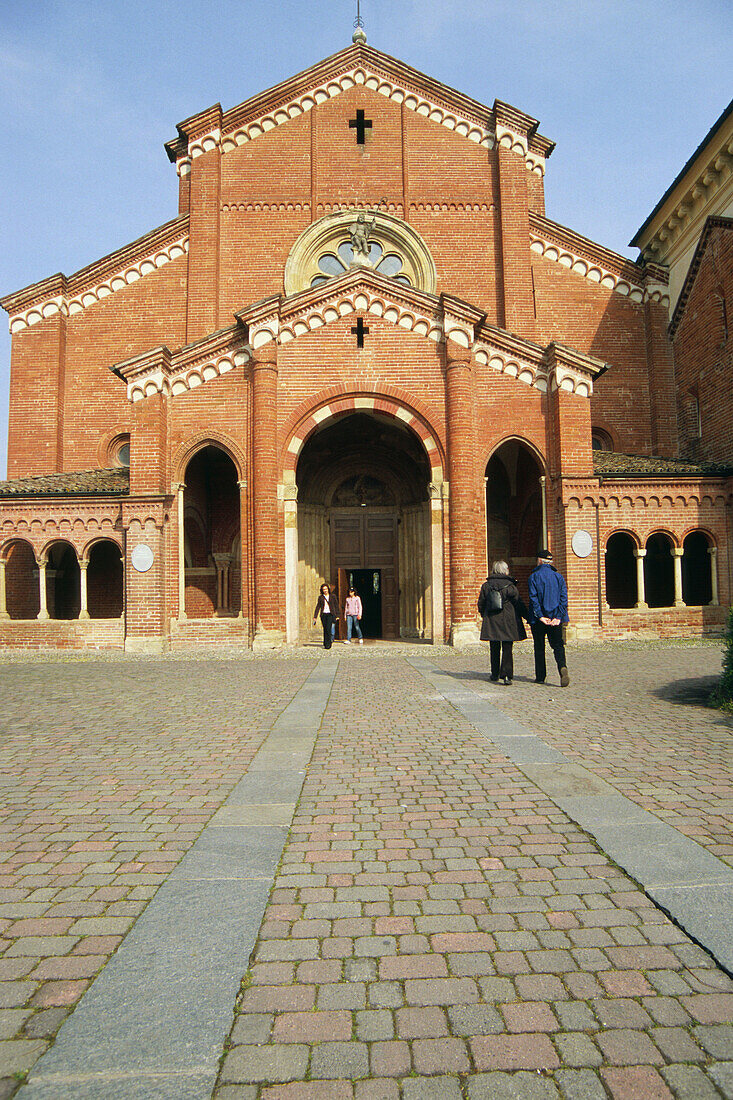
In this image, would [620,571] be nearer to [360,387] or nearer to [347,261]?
[360,387]

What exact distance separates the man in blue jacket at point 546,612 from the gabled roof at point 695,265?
12.9 metres

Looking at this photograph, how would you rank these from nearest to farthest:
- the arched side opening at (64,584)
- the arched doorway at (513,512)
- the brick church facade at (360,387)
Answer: the brick church facade at (360,387) < the arched side opening at (64,584) < the arched doorway at (513,512)

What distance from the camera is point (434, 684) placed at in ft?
32.1

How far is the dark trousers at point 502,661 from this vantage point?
9.62m

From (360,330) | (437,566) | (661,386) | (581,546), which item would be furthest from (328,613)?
(661,386)

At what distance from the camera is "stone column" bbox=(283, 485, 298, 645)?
53.3 ft

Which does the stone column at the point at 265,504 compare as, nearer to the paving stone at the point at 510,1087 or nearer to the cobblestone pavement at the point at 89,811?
the cobblestone pavement at the point at 89,811

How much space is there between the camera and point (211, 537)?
65.8 ft

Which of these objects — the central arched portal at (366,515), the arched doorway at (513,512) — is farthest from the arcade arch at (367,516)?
the arched doorway at (513,512)

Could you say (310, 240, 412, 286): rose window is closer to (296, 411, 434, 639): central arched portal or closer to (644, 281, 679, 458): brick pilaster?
(296, 411, 434, 639): central arched portal

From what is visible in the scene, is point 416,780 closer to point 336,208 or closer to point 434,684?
point 434,684

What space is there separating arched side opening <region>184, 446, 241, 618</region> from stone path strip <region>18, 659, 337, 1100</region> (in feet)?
52.7

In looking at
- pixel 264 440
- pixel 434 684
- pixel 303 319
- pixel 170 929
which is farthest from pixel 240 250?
pixel 170 929

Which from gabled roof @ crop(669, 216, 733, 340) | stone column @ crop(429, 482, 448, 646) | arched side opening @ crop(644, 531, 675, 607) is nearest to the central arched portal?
stone column @ crop(429, 482, 448, 646)
